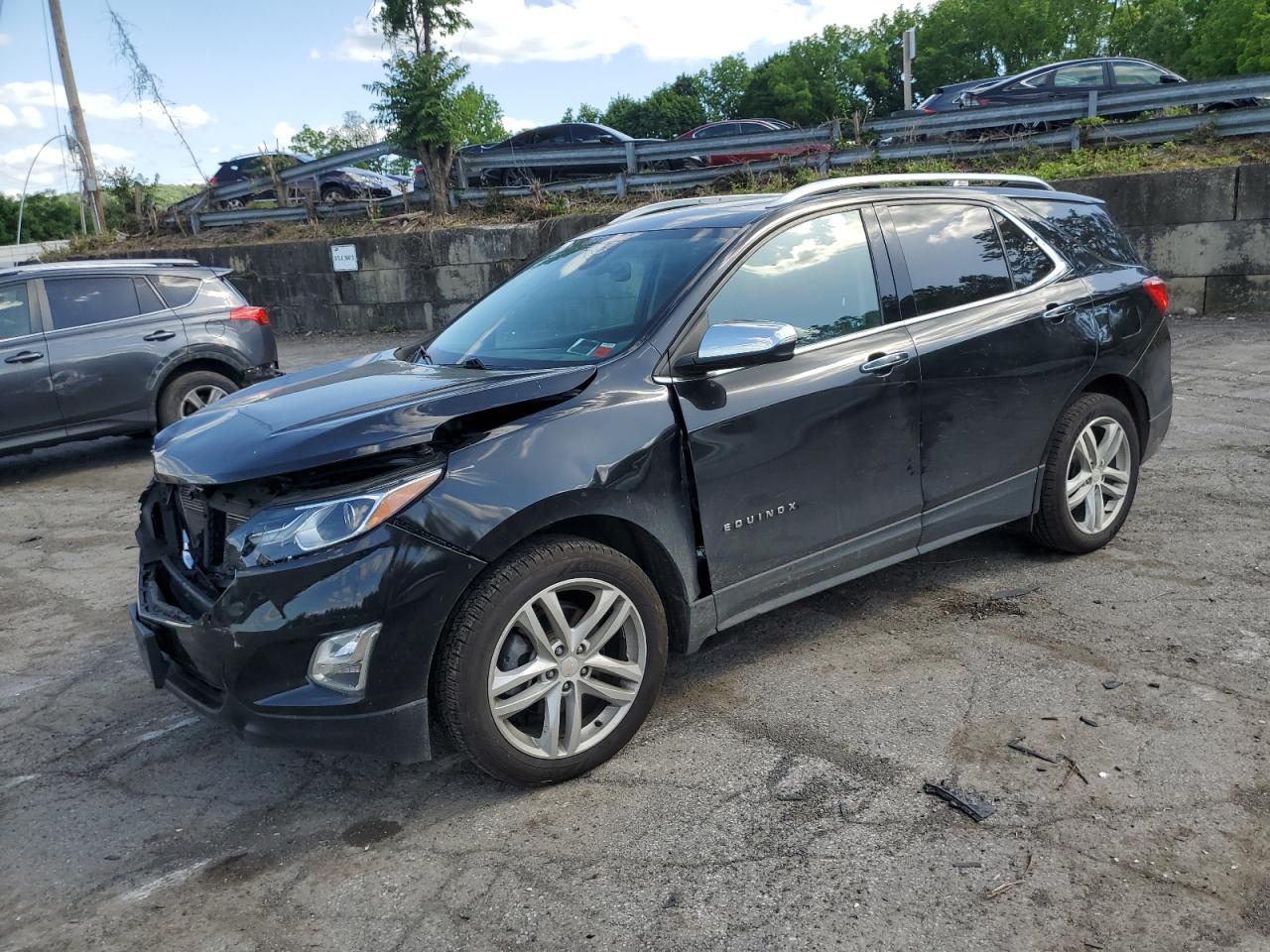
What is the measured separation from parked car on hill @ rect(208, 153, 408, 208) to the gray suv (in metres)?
9.77

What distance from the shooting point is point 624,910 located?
104 inches

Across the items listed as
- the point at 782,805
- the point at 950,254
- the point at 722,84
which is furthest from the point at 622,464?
the point at 722,84

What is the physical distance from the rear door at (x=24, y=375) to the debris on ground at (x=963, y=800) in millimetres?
7859

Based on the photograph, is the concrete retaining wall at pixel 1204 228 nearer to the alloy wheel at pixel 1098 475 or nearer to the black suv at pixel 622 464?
the black suv at pixel 622 464

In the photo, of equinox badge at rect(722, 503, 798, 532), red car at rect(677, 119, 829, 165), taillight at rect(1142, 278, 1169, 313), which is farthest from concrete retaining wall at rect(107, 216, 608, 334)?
equinox badge at rect(722, 503, 798, 532)

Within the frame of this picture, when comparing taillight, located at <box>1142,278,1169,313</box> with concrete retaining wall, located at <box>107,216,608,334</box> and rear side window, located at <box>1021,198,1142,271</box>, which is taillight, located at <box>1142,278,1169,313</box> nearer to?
rear side window, located at <box>1021,198,1142,271</box>

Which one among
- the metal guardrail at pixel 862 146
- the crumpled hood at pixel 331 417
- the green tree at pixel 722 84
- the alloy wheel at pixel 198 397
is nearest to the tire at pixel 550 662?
the crumpled hood at pixel 331 417

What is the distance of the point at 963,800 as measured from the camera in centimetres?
302

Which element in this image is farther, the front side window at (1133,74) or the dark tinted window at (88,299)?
the front side window at (1133,74)

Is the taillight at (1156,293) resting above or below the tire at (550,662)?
above

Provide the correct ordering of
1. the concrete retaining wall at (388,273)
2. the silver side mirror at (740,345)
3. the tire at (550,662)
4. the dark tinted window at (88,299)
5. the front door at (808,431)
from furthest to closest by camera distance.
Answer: the concrete retaining wall at (388,273), the dark tinted window at (88,299), the front door at (808,431), the silver side mirror at (740,345), the tire at (550,662)

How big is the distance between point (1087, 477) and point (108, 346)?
7.69 metres

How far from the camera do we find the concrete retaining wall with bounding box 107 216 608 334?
15203 millimetres

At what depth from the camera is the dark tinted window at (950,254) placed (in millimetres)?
4234
